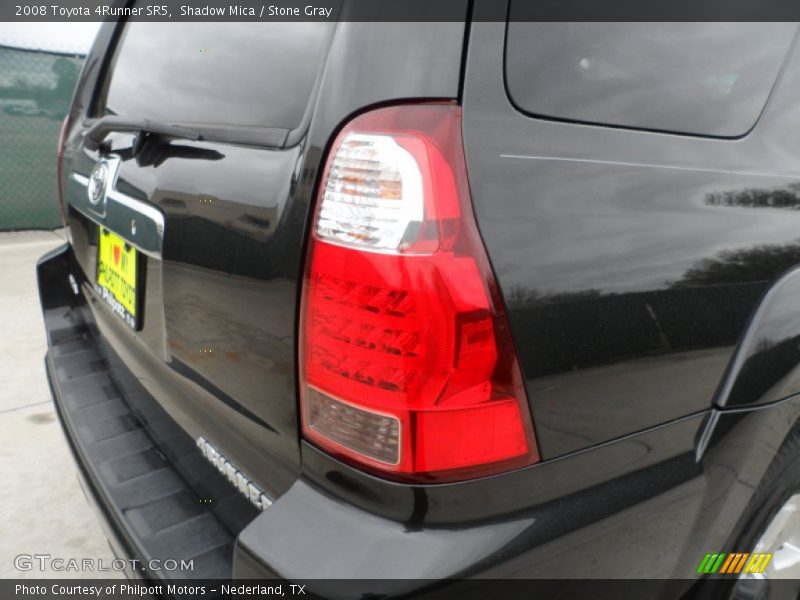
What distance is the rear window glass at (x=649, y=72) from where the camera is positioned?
95cm

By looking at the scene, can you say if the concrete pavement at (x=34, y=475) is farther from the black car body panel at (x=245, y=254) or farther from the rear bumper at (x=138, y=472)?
the black car body panel at (x=245, y=254)

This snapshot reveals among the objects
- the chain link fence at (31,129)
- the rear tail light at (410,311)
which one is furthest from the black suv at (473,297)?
the chain link fence at (31,129)

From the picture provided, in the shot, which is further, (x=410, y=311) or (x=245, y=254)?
(x=245, y=254)

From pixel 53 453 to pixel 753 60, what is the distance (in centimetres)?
276

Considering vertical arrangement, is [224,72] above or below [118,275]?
above

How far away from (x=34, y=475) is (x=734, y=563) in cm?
241

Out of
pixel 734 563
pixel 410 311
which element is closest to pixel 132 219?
pixel 410 311

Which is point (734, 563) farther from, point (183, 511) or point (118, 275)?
point (118, 275)

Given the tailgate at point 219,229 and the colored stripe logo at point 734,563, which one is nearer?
the tailgate at point 219,229

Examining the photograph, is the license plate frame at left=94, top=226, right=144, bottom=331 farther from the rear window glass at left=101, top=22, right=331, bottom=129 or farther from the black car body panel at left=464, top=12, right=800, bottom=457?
the black car body panel at left=464, top=12, right=800, bottom=457

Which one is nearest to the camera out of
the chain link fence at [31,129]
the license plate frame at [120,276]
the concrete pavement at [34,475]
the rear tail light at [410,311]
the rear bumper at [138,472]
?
the rear tail light at [410,311]

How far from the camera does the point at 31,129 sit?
634 centimetres

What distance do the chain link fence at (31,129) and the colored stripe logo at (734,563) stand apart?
6.84 m

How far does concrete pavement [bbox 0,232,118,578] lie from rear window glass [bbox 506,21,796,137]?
1928 millimetres
